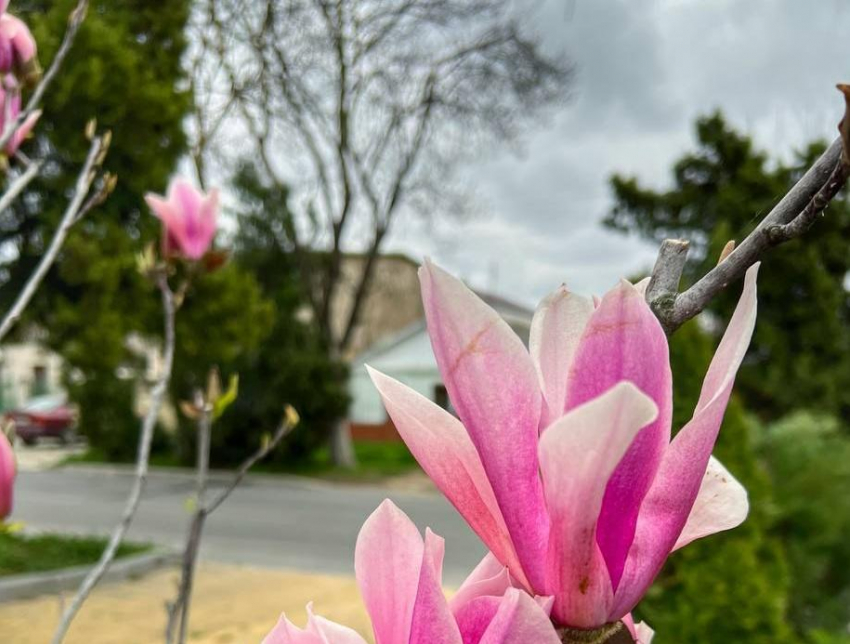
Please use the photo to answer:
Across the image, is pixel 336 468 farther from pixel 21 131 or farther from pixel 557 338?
pixel 557 338

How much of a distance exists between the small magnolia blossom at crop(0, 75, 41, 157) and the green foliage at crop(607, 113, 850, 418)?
9.62 meters

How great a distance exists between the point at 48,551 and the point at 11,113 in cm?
714

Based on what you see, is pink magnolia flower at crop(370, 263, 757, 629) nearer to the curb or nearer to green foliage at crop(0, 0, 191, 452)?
green foliage at crop(0, 0, 191, 452)

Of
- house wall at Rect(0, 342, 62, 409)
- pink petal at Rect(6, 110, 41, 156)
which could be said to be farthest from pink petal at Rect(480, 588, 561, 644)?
house wall at Rect(0, 342, 62, 409)

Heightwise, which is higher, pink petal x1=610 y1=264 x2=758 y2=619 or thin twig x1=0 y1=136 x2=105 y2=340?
thin twig x1=0 y1=136 x2=105 y2=340

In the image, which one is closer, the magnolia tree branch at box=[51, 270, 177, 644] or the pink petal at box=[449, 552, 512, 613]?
the pink petal at box=[449, 552, 512, 613]

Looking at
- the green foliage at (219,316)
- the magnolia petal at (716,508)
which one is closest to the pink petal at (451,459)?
the magnolia petal at (716,508)

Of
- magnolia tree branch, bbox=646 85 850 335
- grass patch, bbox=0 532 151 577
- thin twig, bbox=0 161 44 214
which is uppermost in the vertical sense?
thin twig, bbox=0 161 44 214

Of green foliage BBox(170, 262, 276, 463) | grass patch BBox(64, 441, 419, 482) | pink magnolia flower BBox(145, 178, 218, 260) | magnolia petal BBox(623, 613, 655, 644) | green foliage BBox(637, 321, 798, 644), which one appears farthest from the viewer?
grass patch BBox(64, 441, 419, 482)

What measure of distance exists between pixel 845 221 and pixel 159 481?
38.4 ft

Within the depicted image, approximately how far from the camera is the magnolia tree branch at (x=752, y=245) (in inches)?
15.4

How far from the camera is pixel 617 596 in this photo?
0.38 m

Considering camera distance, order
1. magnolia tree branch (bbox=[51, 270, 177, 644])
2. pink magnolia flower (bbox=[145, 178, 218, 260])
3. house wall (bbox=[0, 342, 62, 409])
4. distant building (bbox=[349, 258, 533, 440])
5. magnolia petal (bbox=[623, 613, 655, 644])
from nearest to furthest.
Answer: magnolia petal (bbox=[623, 613, 655, 644]), magnolia tree branch (bbox=[51, 270, 177, 644]), pink magnolia flower (bbox=[145, 178, 218, 260]), distant building (bbox=[349, 258, 533, 440]), house wall (bbox=[0, 342, 62, 409])

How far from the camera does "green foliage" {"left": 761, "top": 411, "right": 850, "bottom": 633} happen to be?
13.0ft
